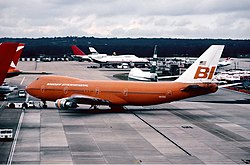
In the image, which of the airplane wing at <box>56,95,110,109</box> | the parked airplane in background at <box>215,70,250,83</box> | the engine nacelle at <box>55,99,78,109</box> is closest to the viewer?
the engine nacelle at <box>55,99,78,109</box>

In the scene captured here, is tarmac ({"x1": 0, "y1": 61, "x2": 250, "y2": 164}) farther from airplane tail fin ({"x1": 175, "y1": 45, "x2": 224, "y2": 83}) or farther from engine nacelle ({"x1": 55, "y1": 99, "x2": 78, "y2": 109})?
airplane tail fin ({"x1": 175, "y1": 45, "x2": 224, "y2": 83})

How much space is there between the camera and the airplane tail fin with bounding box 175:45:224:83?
6788cm

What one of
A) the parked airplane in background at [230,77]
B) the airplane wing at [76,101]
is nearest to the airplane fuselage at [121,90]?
the airplane wing at [76,101]

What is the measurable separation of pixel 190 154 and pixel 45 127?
1939 cm

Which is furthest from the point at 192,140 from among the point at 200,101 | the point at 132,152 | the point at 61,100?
the point at 200,101

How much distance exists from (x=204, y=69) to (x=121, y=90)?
11.4m

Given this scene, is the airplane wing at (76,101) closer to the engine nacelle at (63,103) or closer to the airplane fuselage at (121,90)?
the engine nacelle at (63,103)

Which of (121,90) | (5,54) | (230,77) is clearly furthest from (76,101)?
(230,77)

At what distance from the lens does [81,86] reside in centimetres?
7031

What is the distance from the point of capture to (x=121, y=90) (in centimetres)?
6938

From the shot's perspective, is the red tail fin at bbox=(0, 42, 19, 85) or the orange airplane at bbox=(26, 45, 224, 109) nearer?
the red tail fin at bbox=(0, 42, 19, 85)

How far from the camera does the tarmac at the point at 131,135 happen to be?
1667 inches

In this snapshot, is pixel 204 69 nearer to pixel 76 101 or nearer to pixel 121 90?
pixel 121 90

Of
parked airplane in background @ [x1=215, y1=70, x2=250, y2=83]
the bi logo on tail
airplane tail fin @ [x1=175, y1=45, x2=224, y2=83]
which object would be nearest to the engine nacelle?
airplane tail fin @ [x1=175, y1=45, x2=224, y2=83]
